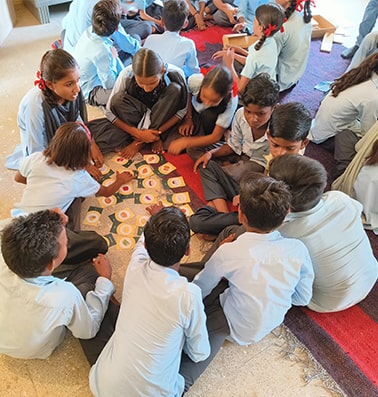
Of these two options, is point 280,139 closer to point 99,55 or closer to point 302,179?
point 302,179

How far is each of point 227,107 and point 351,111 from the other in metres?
0.67

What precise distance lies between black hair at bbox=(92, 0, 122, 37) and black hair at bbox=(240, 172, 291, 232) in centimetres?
153

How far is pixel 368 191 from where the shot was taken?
1.86 metres

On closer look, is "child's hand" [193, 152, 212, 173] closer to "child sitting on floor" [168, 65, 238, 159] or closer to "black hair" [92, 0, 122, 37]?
"child sitting on floor" [168, 65, 238, 159]

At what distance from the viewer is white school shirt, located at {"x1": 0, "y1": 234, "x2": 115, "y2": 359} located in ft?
3.95

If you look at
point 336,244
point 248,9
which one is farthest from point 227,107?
point 248,9

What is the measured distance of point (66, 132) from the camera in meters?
1.60

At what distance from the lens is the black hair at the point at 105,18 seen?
7.36 ft

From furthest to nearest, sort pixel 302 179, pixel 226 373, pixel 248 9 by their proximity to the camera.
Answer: pixel 248 9, pixel 226 373, pixel 302 179

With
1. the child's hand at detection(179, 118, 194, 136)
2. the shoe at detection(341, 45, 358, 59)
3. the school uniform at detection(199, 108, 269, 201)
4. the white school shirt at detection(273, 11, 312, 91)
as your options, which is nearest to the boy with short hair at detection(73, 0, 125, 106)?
the child's hand at detection(179, 118, 194, 136)

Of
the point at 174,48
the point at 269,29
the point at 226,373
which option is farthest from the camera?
the point at 174,48

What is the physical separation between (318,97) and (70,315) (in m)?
2.27

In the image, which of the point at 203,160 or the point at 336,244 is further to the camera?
the point at 203,160

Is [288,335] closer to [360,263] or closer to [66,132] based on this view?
[360,263]
